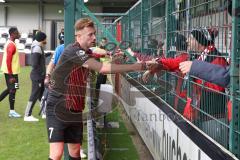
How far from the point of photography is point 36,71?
9.65 metres

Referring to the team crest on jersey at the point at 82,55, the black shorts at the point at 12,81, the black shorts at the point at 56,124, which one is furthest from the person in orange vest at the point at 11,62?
the team crest on jersey at the point at 82,55

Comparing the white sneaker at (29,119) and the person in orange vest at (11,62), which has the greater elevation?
the person in orange vest at (11,62)

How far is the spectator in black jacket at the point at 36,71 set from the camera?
378 inches

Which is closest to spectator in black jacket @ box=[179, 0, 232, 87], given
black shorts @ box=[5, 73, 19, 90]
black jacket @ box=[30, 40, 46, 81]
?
black jacket @ box=[30, 40, 46, 81]

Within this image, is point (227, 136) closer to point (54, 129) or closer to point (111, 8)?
point (54, 129)

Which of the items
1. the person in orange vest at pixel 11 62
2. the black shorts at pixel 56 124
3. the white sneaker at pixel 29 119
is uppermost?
the person in orange vest at pixel 11 62

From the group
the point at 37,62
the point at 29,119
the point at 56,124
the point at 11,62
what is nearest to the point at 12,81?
the point at 11,62

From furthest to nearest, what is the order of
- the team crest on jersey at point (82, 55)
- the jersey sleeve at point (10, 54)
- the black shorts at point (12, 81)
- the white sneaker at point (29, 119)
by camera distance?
the black shorts at point (12, 81), the jersey sleeve at point (10, 54), the white sneaker at point (29, 119), the team crest on jersey at point (82, 55)

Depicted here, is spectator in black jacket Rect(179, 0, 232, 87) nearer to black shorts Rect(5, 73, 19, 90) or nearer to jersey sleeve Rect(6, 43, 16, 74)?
jersey sleeve Rect(6, 43, 16, 74)

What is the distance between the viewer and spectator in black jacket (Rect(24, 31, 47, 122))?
378 inches

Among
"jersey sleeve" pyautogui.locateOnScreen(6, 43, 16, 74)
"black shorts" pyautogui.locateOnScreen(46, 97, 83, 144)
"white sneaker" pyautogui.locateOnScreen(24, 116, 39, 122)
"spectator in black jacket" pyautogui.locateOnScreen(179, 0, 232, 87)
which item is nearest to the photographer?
"spectator in black jacket" pyautogui.locateOnScreen(179, 0, 232, 87)

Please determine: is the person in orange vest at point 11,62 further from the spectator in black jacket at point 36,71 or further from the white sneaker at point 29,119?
the white sneaker at point 29,119

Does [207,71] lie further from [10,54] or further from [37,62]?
[10,54]

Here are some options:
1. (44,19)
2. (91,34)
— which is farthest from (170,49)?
(44,19)
